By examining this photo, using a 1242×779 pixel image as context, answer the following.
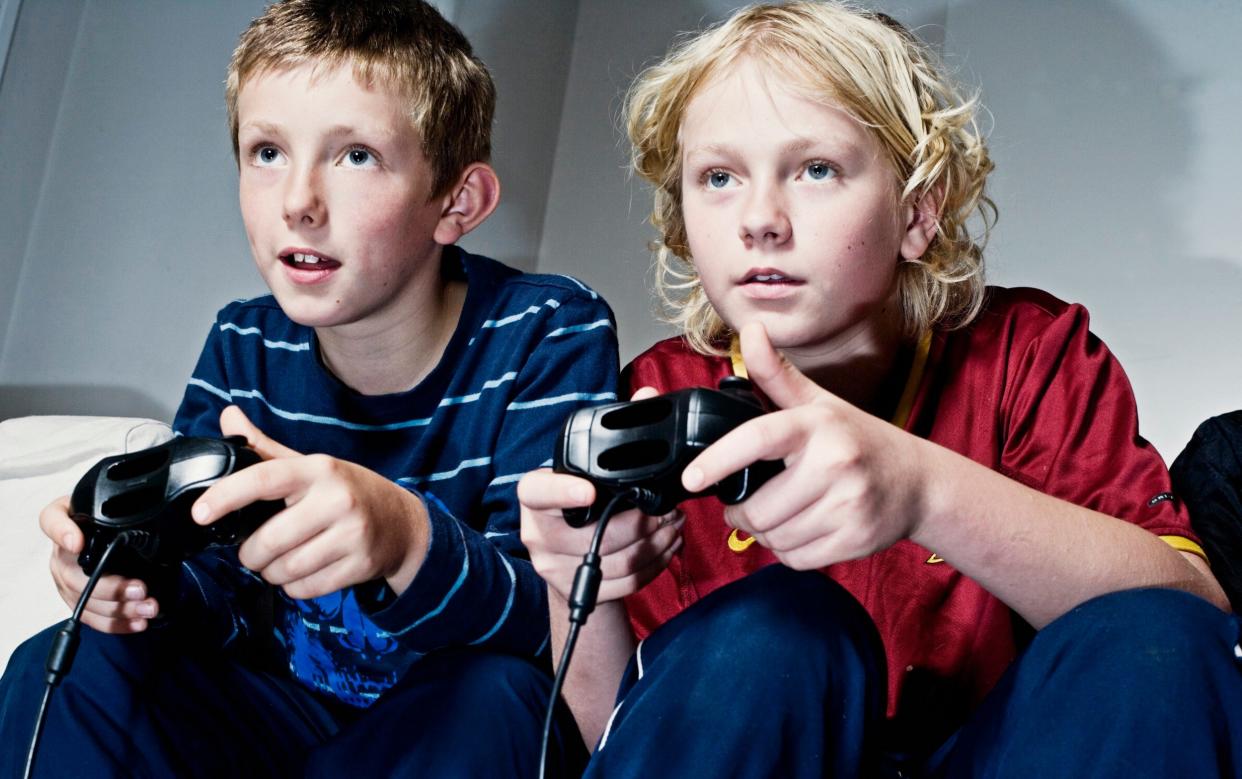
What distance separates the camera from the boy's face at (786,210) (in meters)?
0.89

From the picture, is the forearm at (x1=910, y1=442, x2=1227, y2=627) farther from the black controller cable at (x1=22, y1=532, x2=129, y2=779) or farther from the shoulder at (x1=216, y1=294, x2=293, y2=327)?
the shoulder at (x1=216, y1=294, x2=293, y2=327)

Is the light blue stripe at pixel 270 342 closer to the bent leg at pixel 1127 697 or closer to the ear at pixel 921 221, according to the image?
the ear at pixel 921 221

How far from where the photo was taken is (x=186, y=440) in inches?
27.6

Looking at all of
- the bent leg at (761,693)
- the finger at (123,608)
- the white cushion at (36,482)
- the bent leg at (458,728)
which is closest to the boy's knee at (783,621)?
the bent leg at (761,693)

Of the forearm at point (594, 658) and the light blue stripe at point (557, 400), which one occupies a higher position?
the light blue stripe at point (557, 400)

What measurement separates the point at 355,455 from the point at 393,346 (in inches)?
3.9

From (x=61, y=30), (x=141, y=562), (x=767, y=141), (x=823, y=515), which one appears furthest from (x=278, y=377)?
(x=61, y=30)

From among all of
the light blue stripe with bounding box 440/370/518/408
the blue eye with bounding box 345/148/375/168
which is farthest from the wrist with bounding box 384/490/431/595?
the blue eye with bounding box 345/148/375/168

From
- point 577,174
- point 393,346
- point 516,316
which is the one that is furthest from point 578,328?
point 577,174

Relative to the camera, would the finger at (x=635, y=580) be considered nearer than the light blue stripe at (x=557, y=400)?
Yes

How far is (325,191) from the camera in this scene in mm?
963

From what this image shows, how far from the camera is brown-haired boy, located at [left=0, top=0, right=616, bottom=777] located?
75 centimetres

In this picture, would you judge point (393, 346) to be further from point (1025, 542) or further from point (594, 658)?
point (1025, 542)

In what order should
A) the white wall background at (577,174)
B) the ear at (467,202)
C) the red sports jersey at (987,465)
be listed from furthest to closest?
the white wall background at (577,174), the ear at (467,202), the red sports jersey at (987,465)
